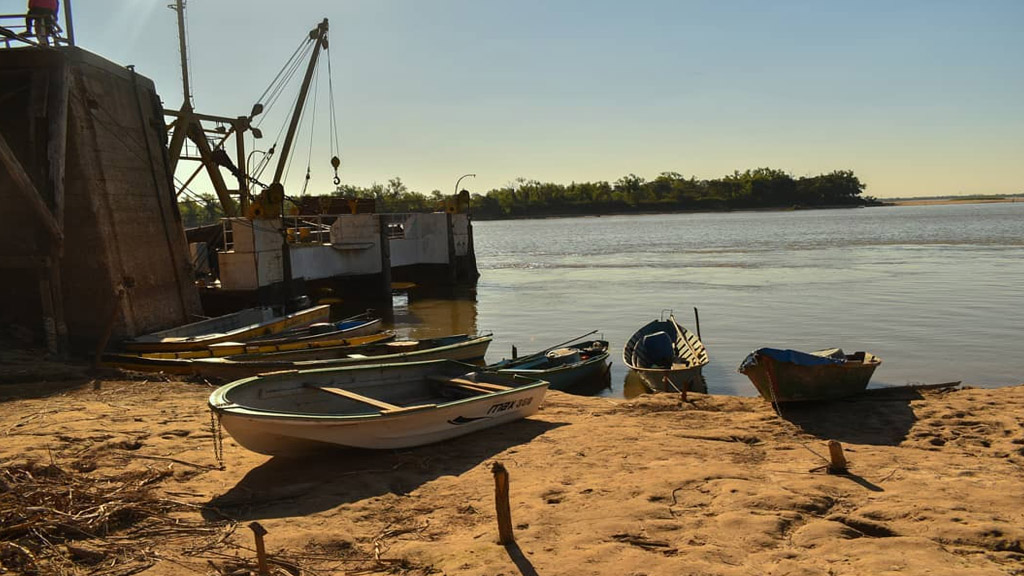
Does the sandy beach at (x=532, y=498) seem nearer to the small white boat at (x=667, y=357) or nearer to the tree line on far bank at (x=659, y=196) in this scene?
the small white boat at (x=667, y=357)

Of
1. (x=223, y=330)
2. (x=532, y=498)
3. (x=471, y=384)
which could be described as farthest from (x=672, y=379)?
(x=223, y=330)

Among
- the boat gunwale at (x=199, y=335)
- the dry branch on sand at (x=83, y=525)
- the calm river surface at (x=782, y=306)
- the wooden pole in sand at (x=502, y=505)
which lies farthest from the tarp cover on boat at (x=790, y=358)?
the boat gunwale at (x=199, y=335)

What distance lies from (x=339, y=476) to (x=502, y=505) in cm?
268

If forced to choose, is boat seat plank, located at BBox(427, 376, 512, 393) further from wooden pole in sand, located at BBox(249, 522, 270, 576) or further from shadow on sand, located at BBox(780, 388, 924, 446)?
wooden pole in sand, located at BBox(249, 522, 270, 576)

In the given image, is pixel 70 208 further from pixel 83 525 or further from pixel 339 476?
pixel 83 525

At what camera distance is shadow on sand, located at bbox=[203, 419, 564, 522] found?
23.5 feet

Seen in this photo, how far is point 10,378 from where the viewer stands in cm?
1201

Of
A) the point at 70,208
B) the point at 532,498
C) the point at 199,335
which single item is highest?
the point at 70,208

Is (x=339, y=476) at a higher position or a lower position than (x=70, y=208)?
lower

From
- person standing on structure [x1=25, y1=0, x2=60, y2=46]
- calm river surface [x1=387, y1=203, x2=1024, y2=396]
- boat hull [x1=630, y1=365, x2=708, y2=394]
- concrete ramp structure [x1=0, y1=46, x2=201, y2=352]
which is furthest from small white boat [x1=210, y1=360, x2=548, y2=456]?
person standing on structure [x1=25, y1=0, x2=60, y2=46]

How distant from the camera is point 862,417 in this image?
11688 mm

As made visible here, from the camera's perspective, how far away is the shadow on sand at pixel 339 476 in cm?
716

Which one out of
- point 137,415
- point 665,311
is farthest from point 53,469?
point 665,311

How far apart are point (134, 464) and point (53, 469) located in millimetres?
1028
